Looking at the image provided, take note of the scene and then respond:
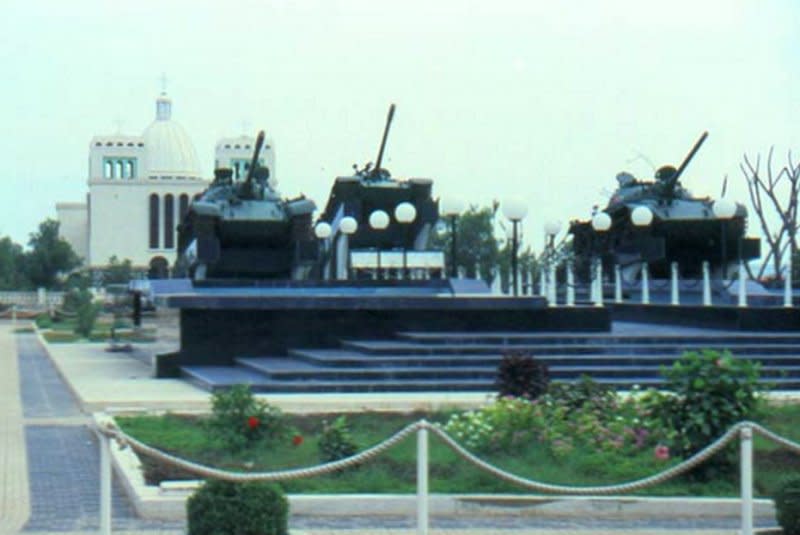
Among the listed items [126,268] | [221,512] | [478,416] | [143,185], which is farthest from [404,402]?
[143,185]

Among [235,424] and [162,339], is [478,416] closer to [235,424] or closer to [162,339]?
[235,424]

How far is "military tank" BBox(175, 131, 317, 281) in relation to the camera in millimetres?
29203

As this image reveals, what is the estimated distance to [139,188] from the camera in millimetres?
92062

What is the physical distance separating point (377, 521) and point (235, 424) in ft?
7.21

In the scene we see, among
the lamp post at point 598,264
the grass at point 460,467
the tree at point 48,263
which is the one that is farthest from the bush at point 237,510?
the tree at point 48,263

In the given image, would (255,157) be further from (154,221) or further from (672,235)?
(154,221)

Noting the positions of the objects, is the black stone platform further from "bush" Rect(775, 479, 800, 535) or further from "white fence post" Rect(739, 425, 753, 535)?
"white fence post" Rect(739, 425, 753, 535)

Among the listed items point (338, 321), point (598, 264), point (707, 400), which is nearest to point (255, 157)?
point (598, 264)

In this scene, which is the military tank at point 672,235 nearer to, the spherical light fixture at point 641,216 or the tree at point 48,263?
the spherical light fixture at point 641,216

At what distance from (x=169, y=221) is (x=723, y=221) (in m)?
68.1

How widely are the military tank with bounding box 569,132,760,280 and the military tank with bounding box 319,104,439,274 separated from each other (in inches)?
179

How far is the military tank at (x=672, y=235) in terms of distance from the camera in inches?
1148

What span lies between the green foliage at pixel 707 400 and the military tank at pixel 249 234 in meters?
20.0

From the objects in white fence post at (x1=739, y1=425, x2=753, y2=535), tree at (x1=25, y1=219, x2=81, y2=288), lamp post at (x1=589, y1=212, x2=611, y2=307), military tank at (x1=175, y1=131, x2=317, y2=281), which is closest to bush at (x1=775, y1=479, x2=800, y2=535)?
white fence post at (x1=739, y1=425, x2=753, y2=535)
